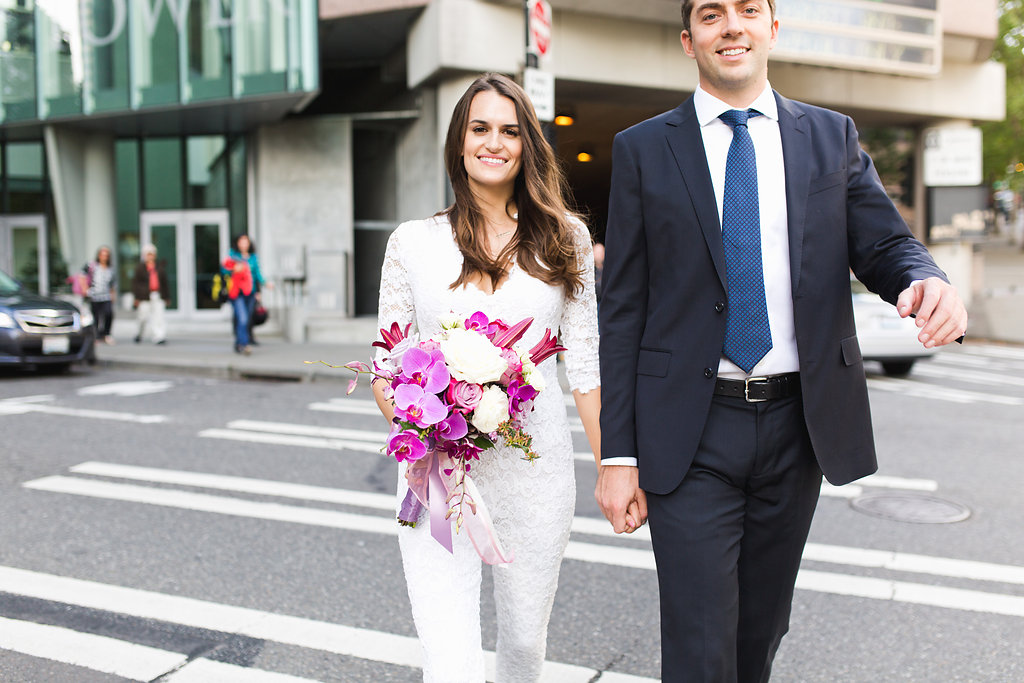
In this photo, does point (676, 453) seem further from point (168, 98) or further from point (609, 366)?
point (168, 98)

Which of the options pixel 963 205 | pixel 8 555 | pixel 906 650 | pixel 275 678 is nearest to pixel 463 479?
pixel 275 678

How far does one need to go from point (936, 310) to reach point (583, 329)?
1.08 m

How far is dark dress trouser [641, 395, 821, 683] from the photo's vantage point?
2309mm

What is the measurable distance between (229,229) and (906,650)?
20417 mm

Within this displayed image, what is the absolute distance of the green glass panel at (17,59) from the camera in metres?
20.1

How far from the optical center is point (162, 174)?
22.3 meters

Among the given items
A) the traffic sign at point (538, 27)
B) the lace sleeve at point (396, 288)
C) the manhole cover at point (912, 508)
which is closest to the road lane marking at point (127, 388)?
the traffic sign at point (538, 27)

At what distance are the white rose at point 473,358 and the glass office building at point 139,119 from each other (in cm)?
1632

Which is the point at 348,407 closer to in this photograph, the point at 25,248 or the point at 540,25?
the point at 540,25

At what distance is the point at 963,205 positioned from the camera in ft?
72.4

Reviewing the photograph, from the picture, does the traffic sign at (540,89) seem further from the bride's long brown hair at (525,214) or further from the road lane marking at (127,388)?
the bride's long brown hair at (525,214)

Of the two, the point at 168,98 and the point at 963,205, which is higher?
the point at 168,98

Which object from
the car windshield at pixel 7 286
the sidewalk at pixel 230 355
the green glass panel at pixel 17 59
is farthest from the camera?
the green glass panel at pixel 17 59

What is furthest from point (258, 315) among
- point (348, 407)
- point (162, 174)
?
point (162, 174)
